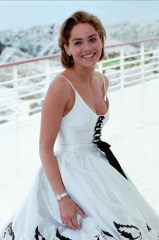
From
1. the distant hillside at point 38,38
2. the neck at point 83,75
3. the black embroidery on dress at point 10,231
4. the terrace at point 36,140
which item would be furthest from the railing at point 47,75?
the distant hillside at point 38,38

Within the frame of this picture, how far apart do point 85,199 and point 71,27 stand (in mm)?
381

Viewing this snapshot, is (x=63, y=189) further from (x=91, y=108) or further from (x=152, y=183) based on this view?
(x=152, y=183)

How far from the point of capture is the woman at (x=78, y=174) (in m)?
1.12

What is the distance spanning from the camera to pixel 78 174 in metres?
1.18

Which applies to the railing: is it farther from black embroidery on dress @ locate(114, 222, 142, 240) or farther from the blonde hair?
black embroidery on dress @ locate(114, 222, 142, 240)

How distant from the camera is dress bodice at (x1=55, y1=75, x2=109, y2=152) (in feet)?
3.80

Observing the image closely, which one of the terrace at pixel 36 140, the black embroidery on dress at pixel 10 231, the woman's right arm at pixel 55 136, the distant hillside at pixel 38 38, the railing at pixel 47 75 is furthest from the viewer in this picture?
the distant hillside at pixel 38 38

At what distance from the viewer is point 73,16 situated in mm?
1137

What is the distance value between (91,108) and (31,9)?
12.0 m

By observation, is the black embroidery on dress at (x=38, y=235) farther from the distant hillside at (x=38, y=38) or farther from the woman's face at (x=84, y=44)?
the distant hillside at (x=38, y=38)

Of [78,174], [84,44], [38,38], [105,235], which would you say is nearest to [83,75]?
[84,44]

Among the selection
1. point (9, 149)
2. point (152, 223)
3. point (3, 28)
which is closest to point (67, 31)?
point (152, 223)

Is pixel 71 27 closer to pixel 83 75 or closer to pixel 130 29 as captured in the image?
pixel 83 75

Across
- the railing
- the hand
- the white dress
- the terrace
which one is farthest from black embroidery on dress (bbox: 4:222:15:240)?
the terrace
